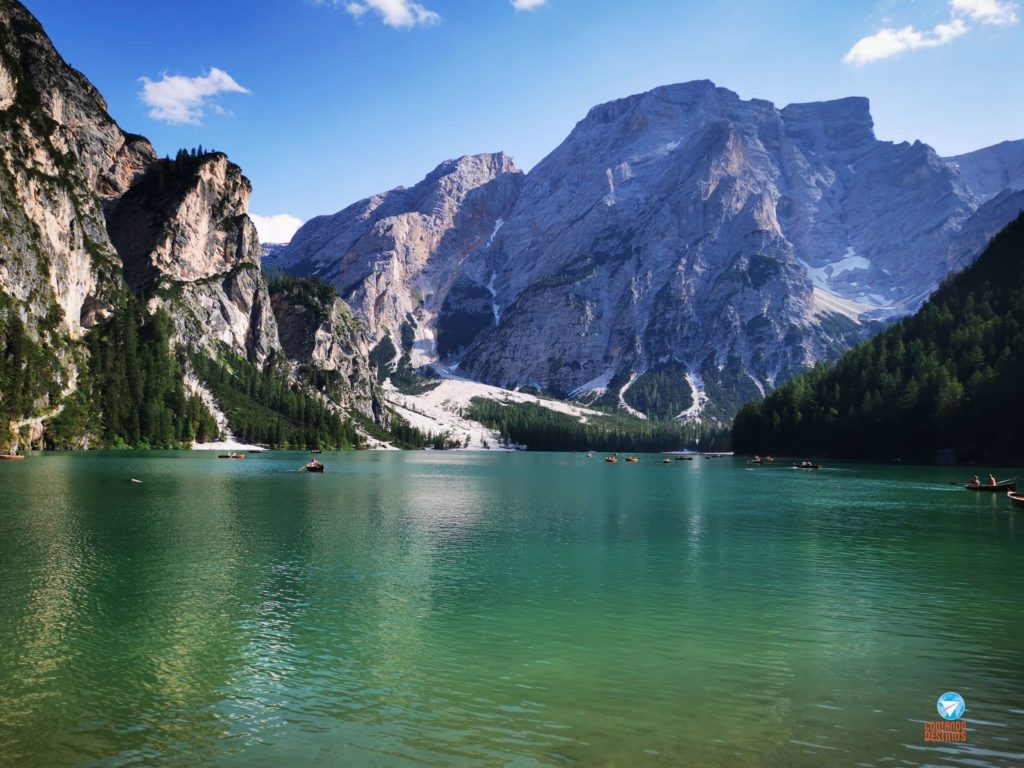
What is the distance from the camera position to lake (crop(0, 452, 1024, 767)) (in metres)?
17.4

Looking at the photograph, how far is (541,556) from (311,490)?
5585 cm

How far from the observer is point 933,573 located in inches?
1615

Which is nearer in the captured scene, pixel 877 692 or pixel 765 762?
pixel 765 762

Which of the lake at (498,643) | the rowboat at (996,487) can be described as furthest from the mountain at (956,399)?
the lake at (498,643)

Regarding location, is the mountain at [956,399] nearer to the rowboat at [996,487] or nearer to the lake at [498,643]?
the rowboat at [996,487]

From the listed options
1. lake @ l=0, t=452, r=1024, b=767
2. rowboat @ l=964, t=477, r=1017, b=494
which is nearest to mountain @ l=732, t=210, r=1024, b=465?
rowboat @ l=964, t=477, r=1017, b=494

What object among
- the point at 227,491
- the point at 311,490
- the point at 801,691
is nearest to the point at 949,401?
the point at 311,490

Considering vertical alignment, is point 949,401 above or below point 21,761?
above

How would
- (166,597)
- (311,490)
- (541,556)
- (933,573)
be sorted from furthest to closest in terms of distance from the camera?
(311,490), (541,556), (933,573), (166,597)

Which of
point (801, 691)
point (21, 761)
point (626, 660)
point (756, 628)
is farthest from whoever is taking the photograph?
point (756, 628)

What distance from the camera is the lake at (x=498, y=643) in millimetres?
17422

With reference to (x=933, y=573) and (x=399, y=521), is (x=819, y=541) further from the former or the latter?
(x=399, y=521)

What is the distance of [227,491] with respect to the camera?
86562mm

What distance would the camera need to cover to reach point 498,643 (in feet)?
85.3
